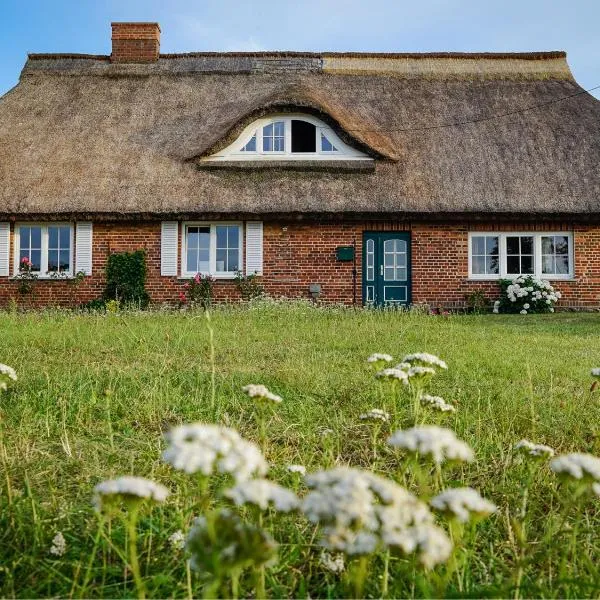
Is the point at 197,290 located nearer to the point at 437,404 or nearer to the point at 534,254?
the point at 534,254

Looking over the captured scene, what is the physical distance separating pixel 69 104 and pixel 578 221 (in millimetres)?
12964

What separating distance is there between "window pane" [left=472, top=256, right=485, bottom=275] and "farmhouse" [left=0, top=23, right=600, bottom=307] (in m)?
0.02

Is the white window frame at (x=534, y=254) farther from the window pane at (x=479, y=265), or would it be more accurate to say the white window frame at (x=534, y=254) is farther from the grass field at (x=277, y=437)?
the grass field at (x=277, y=437)

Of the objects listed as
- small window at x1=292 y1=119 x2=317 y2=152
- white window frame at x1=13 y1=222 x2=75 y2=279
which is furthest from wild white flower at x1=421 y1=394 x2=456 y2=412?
white window frame at x1=13 y1=222 x2=75 y2=279

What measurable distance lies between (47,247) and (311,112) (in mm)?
6858

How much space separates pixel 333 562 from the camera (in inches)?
72.9

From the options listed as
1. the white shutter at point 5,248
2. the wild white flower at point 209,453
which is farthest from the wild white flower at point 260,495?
the white shutter at point 5,248

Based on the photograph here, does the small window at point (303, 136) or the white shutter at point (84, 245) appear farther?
Result: the small window at point (303, 136)

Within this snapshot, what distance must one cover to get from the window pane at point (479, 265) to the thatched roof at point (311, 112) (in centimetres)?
113

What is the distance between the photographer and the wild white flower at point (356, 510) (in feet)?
2.91

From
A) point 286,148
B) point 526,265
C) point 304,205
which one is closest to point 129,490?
point 304,205

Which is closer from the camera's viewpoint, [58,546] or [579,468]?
[579,468]

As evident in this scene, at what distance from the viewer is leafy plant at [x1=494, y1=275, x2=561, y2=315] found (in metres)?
13.7

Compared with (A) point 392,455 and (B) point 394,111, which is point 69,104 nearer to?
(B) point 394,111
